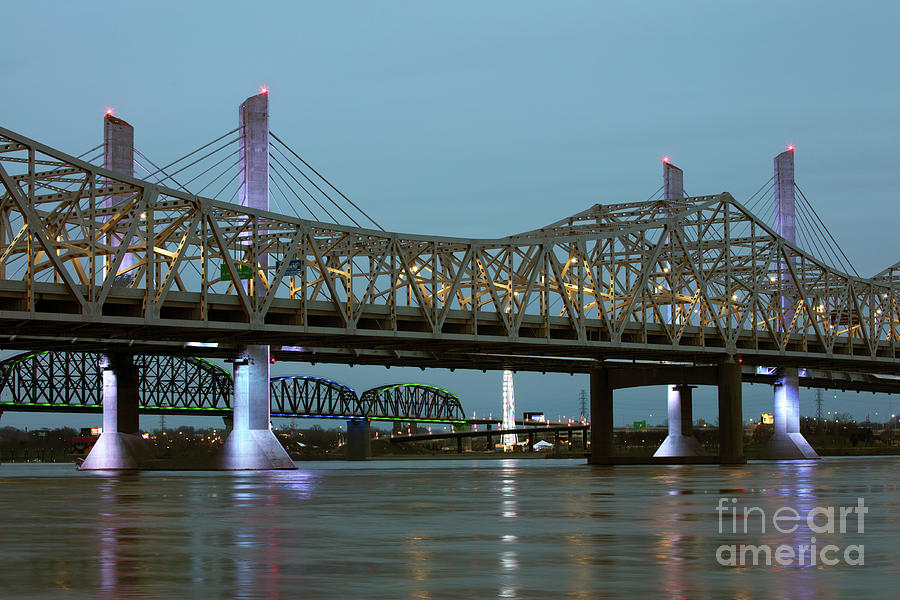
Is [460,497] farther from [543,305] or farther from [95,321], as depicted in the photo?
[543,305]

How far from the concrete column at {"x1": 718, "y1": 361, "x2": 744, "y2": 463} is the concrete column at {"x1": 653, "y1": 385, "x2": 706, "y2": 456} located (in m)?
17.1

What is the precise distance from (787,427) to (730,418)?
2609cm

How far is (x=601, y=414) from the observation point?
126 meters

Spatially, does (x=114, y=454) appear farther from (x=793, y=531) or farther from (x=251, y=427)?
(x=793, y=531)

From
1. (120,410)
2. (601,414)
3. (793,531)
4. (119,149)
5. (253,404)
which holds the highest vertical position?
(119,149)

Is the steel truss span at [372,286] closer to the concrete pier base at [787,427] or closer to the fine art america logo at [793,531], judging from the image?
the concrete pier base at [787,427]

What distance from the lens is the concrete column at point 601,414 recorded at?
124 metres

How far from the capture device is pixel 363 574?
1688cm

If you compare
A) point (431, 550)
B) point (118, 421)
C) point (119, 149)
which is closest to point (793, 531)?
point (431, 550)

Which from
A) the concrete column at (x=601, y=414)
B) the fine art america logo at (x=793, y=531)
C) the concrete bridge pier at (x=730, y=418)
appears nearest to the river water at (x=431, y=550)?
the fine art america logo at (x=793, y=531)

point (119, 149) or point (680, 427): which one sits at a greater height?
point (119, 149)

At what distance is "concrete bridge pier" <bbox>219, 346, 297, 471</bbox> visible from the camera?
3487 inches

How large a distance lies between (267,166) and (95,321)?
26444mm

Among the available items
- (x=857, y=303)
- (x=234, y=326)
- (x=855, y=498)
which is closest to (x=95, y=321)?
(x=234, y=326)
